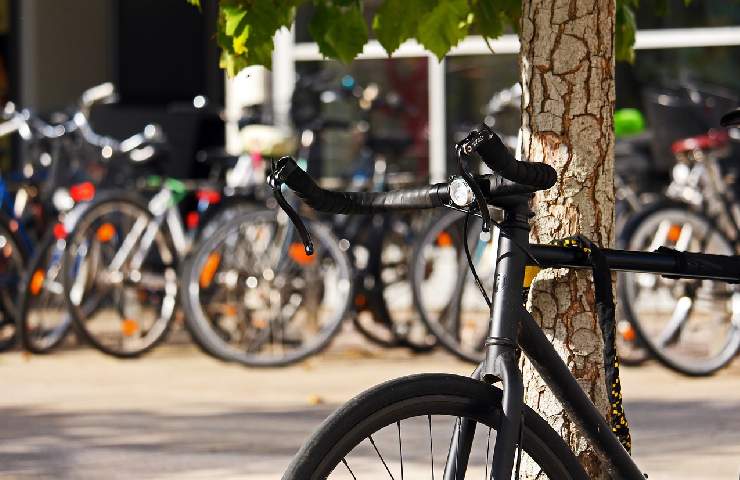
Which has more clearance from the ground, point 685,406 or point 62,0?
point 62,0

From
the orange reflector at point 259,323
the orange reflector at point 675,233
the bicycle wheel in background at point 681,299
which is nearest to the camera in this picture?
the bicycle wheel in background at point 681,299

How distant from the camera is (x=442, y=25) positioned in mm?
3885

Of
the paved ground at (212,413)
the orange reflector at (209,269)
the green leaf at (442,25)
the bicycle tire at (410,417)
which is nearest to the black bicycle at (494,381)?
the bicycle tire at (410,417)

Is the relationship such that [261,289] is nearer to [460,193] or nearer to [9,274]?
[9,274]

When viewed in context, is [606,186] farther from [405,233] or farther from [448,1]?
[405,233]

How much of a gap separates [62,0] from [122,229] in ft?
17.2

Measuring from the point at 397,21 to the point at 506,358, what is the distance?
156cm

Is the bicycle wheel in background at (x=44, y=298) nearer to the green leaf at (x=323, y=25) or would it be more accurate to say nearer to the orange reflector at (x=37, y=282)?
the orange reflector at (x=37, y=282)

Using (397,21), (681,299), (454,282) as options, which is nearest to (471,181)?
(397,21)

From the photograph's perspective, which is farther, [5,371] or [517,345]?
[5,371]

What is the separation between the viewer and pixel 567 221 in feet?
11.9

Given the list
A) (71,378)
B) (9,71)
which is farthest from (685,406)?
(9,71)

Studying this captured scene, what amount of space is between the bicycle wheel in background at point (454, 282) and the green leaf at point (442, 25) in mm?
3889

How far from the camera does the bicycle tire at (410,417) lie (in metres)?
2.44
